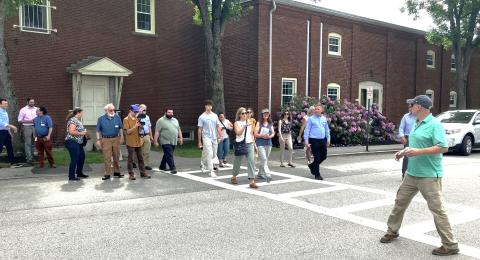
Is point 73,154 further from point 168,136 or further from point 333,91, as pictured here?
point 333,91

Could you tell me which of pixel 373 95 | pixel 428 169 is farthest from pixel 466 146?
pixel 428 169

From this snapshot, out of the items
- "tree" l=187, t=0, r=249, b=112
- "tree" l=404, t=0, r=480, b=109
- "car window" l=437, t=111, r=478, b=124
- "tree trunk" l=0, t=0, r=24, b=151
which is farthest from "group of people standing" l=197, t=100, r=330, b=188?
"tree" l=404, t=0, r=480, b=109

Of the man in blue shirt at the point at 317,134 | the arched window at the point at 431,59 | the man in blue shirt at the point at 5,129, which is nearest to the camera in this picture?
the man in blue shirt at the point at 317,134

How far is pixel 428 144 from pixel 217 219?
10.6 ft

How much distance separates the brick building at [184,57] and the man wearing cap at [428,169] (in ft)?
44.6

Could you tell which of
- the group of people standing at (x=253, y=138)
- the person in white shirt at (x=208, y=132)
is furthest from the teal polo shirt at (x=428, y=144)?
the person in white shirt at (x=208, y=132)

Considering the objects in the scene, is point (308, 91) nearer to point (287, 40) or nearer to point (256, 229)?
point (287, 40)

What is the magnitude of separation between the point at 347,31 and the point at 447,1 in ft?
19.2

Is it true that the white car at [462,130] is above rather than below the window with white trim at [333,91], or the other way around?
below

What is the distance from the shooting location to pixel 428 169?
538 cm

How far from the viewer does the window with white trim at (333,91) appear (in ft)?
75.0

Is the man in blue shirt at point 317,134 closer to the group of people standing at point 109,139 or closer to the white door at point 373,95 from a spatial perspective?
the group of people standing at point 109,139

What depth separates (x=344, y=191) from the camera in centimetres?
926

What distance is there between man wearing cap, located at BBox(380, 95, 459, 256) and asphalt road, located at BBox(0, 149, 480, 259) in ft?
1.07
